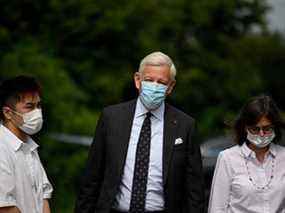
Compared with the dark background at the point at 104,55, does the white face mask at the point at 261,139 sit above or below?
below

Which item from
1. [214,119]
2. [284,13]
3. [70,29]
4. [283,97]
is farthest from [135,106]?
[284,13]

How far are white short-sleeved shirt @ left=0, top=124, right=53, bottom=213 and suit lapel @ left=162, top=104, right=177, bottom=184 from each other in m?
0.81

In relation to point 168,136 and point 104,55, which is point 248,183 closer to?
point 168,136

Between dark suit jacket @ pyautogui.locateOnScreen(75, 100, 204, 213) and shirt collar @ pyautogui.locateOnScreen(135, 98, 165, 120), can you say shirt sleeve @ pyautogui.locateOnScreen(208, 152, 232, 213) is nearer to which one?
dark suit jacket @ pyautogui.locateOnScreen(75, 100, 204, 213)

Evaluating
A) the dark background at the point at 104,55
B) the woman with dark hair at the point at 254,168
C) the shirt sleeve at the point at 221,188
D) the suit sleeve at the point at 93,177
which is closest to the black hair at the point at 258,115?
the woman with dark hair at the point at 254,168

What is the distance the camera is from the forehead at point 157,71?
5770mm

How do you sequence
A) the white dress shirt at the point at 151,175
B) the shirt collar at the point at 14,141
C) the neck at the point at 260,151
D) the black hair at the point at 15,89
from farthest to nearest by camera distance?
the neck at the point at 260,151 < the white dress shirt at the point at 151,175 < the black hair at the point at 15,89 < the shirt collar at the point at 14,141

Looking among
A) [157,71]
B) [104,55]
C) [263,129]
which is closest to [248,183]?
[263,129]

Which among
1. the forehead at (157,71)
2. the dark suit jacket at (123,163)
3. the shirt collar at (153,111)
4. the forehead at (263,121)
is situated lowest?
the dark suit jacket at (123,163)

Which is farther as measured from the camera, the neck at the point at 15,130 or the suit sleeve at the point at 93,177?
the suit sleeve at the point at 93,177

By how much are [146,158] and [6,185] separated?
3.32 feet

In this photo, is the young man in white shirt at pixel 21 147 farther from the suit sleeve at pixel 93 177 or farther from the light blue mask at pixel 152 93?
the light blue mask at pixel 152 93

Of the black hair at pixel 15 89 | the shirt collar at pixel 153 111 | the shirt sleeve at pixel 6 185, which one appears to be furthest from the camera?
the shirt collar at pixel 153 111

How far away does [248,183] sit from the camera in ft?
18.5
